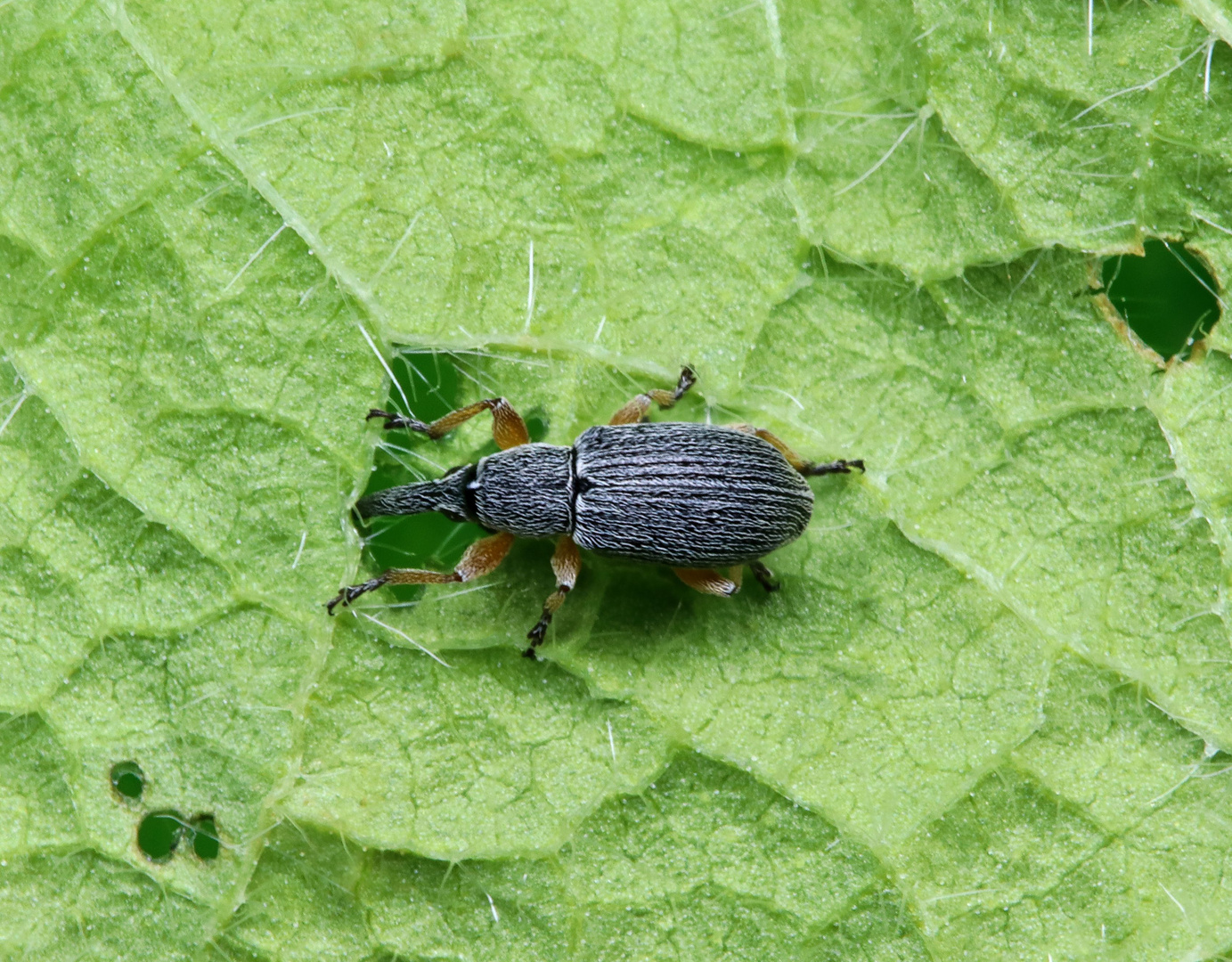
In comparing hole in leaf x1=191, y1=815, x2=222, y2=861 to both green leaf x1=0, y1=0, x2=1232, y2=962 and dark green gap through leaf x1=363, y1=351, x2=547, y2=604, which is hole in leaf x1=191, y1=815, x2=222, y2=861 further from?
dark green gap through leaf x1=363, y1=351, x2=547, y2=604

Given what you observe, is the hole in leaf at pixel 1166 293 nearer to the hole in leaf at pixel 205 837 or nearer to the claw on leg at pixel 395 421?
the claw on leg at pixel 395 421

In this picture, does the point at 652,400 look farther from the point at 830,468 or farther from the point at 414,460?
the point at 414,460

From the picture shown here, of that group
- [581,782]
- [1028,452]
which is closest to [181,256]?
[581,782]

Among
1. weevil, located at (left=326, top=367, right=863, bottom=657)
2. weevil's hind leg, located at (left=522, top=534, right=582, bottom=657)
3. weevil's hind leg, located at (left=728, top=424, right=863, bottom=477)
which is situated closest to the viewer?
weevil, located at (left=326, top=367, right=863, bottom=657)

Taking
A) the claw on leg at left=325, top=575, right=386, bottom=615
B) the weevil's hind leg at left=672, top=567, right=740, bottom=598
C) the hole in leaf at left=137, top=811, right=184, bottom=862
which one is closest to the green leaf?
the hole in leaf at left=137, top=811, right=184, bottom=862

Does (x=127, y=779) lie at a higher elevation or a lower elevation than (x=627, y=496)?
higher

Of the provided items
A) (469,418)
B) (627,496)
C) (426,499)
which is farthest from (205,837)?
(627,496)
